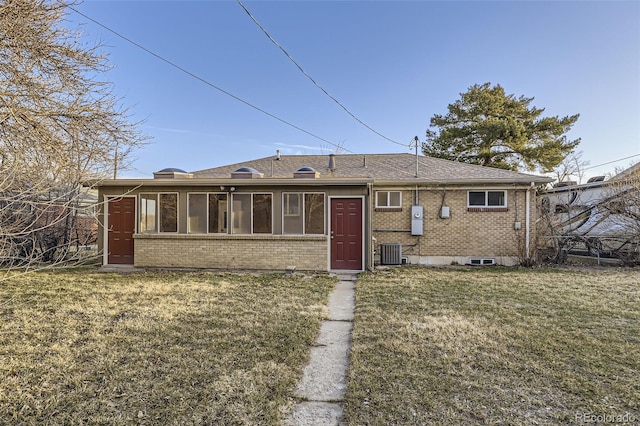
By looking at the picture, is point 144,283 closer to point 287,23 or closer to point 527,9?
point 287,23

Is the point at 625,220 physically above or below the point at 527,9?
below

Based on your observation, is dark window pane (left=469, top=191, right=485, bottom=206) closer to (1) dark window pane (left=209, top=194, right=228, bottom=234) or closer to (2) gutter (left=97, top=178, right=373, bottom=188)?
(2) gutter (left=97, top=178, right=373, bottom=188)

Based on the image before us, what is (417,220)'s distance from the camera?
35.8ft

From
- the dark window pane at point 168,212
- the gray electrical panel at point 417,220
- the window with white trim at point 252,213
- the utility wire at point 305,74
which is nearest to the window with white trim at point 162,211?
the dark window pane at point 168,212

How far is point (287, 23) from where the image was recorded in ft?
35.2

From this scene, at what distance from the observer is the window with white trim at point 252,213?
9.62m

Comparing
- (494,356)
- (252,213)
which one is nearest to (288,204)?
(252,213)

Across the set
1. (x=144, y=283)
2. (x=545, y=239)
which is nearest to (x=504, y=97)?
(x=545, y=239)

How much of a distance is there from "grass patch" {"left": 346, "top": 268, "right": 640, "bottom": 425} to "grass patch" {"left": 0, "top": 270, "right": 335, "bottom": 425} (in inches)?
34.2

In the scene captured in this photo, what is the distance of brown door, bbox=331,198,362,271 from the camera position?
31.5 feet

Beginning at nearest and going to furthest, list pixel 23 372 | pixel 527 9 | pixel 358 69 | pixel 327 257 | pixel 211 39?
1. pixel 23 372
2. pixel 327 257
3. pixel 527 9
4. pixel 211 39
5. pixel 358 69

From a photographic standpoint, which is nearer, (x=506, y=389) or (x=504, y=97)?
(x=506, y=389)

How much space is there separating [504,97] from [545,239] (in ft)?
45.4

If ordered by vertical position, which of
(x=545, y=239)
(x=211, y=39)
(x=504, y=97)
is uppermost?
(x=504, y=97)
